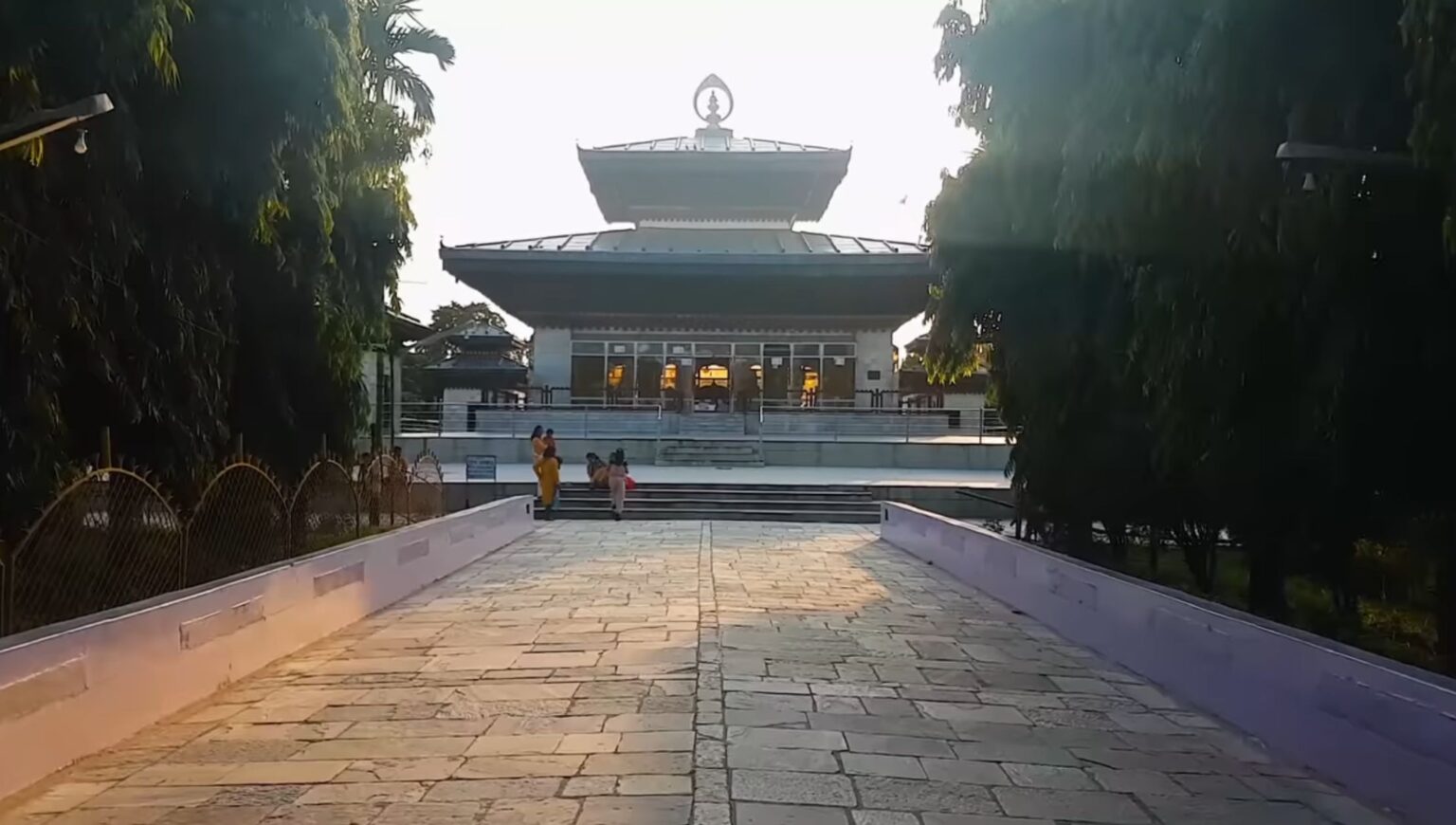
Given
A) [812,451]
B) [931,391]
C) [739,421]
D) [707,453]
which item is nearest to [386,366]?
[707,453]

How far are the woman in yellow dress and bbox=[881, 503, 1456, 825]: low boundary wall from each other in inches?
421

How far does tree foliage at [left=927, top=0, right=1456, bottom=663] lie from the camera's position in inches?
208

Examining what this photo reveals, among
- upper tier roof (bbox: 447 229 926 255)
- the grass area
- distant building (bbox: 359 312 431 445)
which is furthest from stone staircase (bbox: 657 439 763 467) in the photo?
the grass area

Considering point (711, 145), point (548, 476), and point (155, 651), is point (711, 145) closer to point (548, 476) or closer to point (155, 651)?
point (548, 476)

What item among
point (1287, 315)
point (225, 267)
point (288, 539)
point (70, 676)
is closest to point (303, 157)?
point (225, 267)

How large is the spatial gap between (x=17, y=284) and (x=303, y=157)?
220 cm

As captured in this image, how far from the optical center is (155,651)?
518cm

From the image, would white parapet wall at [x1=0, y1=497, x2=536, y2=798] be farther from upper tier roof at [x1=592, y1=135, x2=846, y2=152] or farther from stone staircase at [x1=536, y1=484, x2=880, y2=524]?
upper tier roof at [x1=592, y1=135, x2=846, y2=152]

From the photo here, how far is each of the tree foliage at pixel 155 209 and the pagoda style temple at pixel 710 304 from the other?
2249 centimetres

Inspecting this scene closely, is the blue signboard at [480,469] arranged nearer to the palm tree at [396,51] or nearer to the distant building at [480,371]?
the palm tree at [396,51]

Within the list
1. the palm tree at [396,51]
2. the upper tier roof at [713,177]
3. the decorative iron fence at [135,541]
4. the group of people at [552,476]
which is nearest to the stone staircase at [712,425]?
the upper tier roof at [713,177]

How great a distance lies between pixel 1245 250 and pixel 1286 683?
91.2 inches

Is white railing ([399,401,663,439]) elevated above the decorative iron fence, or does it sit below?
above

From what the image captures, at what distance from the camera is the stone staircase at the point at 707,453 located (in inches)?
1067
